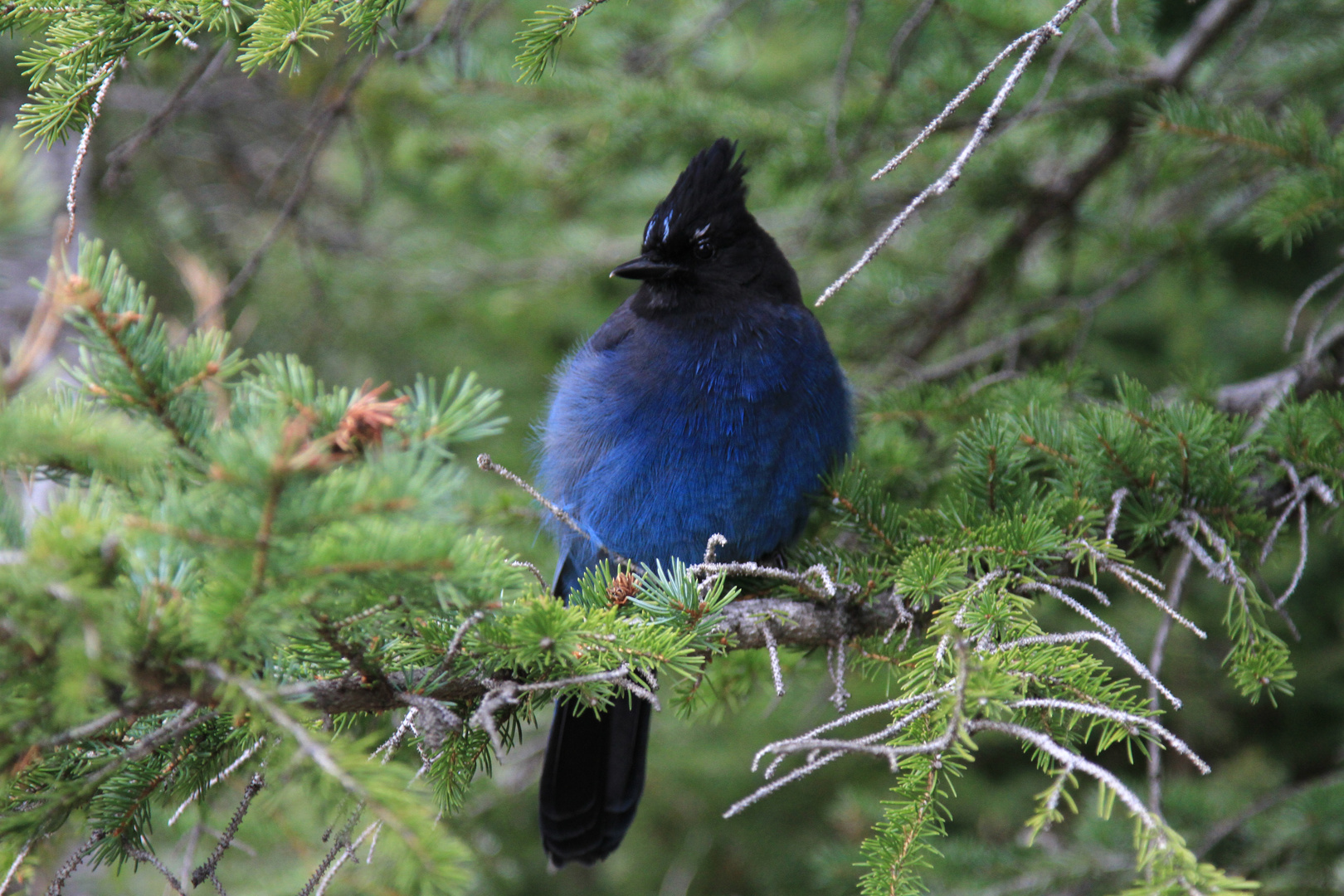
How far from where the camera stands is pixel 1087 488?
2.18 metres

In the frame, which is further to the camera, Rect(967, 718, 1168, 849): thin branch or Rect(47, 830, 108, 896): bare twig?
Rect(47, 830, 108, 896): bare twig

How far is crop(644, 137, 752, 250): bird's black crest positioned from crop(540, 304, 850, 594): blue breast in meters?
0.31

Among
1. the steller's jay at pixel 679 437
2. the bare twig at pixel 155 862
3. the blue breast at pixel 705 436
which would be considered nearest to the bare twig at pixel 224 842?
the bare twig at pixel 155 862

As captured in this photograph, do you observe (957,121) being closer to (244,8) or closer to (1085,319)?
(1085,319)

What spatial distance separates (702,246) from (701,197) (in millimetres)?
155

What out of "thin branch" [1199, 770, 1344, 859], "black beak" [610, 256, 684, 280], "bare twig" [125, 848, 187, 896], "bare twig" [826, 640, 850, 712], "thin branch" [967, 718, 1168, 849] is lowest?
"thin branch" [1199, 770, 1344, 859]

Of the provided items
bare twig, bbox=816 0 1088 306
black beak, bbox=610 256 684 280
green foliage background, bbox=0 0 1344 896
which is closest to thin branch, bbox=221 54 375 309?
green foliage background, bbox=0 0 1344 896

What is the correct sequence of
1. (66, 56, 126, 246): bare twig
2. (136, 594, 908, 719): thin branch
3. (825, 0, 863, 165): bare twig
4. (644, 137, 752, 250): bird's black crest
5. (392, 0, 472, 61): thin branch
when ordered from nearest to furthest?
(66, 56, 126, 246): bare twig, (136, 594, 908, 719): thin branch, (392, 0, 472, 61): thin branch, (825, 0, 863, 165): bare twig, (644, 137, 752, 250): bird's black crest

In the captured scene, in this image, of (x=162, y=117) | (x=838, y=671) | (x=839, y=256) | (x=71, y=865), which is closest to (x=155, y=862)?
(x=71, y=865)

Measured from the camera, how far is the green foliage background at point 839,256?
2.95 metres

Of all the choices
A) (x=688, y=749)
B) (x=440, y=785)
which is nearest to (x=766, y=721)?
(x=688, y=749)

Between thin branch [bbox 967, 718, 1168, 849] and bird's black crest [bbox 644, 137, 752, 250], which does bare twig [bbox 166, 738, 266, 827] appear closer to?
thin branch [bbox 967, 718, 1168, 849]

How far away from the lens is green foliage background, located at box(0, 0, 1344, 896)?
9.69ft

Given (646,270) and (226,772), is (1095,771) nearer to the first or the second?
(226,772)
